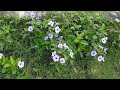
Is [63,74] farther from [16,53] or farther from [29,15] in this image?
[29,15]

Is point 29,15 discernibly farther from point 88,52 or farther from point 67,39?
point 88,52

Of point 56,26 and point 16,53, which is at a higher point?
point 56,26

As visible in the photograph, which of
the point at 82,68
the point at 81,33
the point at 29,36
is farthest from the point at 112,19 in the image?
the point at 29,36

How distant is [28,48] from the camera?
3.70m

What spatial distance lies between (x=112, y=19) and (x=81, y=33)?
1.91 feet

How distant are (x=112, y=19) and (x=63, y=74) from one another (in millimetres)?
1043

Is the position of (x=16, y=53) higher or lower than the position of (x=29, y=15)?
lower

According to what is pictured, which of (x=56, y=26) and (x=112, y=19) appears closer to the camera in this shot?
(x=56, y=26)

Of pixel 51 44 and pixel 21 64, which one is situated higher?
pixel 51 44

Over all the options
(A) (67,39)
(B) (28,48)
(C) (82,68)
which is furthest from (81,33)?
(B) (28,48)

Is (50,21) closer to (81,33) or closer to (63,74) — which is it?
(81,33)

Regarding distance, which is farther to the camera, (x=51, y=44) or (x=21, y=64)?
(x=51, y=44)

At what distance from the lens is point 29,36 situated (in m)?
3.76
